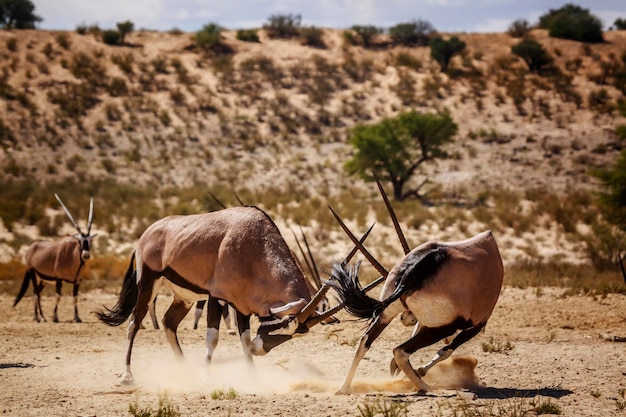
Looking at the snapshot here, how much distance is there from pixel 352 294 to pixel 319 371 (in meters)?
2.61

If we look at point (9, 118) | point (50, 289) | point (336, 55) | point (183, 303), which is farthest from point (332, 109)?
point (183, 303)

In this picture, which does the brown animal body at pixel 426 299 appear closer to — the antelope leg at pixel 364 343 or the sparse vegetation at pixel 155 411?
the antelope leg at pixel 364 343

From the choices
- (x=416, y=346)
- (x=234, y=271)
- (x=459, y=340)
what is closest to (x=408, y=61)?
(x=234, y=271)

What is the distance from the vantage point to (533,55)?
57.7 m

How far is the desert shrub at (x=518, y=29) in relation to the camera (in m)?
66.2

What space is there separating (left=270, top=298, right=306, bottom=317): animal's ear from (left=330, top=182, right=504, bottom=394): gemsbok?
55 cm

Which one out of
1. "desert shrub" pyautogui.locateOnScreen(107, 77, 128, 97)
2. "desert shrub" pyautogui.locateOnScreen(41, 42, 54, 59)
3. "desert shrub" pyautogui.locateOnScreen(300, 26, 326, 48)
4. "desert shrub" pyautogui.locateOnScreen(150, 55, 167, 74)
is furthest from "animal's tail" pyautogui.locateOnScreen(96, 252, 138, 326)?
"desert shrub" pyautogui.locateOnScreen(300, 26, 326, 48)

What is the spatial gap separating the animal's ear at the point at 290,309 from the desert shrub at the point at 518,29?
61.7 m

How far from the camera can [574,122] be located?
158 feet

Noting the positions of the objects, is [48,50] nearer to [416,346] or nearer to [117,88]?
[117,88]

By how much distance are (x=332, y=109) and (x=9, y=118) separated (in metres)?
19.7

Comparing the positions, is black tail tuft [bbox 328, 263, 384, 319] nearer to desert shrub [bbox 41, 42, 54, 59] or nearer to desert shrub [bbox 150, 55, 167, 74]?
A: desert shrub [bbox 150, 55, 167, 74]

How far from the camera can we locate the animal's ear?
341 inches

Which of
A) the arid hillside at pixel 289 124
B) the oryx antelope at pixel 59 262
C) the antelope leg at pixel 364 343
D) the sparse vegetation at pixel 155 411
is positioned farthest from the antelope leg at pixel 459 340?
the arid hillside at pixel 289 124
